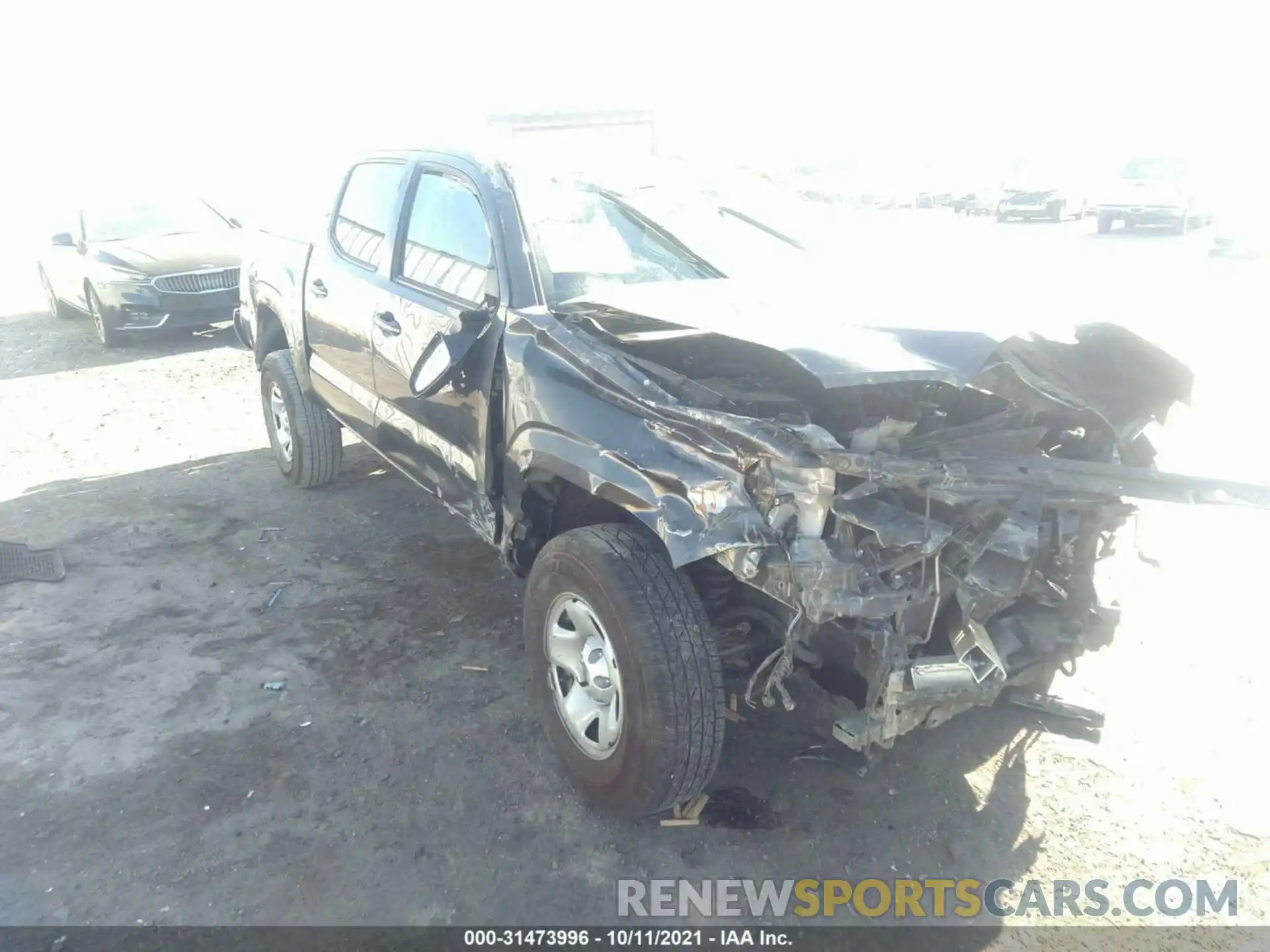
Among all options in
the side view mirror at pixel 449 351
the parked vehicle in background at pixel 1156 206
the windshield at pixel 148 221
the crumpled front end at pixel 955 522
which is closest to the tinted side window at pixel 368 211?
the side view mirror at pixel 449 351

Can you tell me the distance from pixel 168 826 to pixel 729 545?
6.57ft

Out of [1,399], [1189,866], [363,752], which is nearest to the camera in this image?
[1189,866]

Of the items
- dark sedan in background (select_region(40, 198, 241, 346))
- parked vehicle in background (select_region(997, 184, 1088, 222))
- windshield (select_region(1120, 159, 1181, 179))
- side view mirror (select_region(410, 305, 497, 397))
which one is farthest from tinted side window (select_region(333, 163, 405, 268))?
windshield (select_region(1120, 159, 1181, 179))

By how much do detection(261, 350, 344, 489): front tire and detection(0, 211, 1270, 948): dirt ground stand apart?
1.42 feet

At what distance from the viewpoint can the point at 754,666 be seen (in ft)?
9.84

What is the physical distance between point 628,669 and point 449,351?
1.30m

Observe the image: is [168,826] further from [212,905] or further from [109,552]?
[109,552]

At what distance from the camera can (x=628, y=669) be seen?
8.43 feet

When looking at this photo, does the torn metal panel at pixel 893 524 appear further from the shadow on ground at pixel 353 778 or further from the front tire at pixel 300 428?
the front tire at pixel 300 428

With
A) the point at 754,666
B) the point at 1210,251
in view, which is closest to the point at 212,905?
the point at 754,666

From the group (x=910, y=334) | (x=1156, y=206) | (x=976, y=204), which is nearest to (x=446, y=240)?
(x=910, y=334)

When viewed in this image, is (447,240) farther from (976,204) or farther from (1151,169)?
(976,204)

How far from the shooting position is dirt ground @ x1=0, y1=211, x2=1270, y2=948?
2.67 meters

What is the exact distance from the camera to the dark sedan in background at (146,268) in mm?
9602
